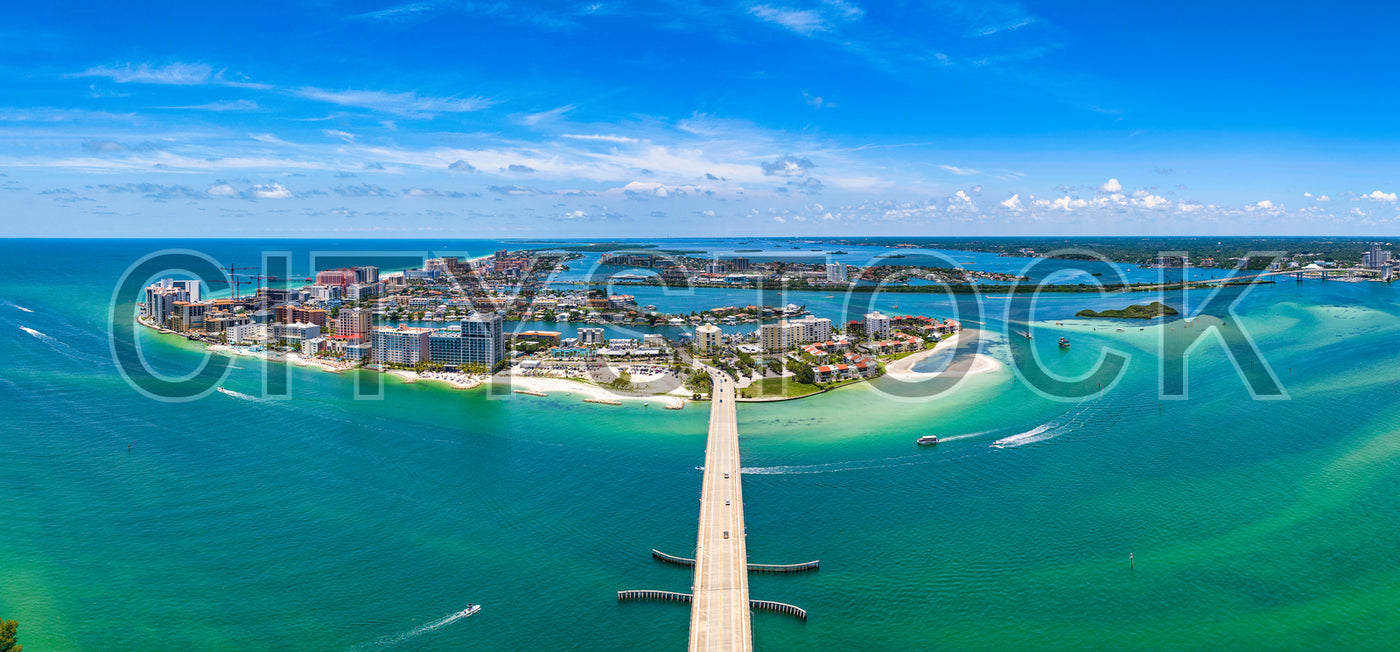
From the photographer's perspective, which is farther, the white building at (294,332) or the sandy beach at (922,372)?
the white building at (294,332)

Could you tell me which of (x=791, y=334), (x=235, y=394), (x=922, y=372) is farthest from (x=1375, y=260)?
(x=235, y=394)

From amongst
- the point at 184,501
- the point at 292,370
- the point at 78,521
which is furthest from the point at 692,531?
the point at 292,370

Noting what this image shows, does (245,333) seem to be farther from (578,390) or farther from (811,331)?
(811,331)

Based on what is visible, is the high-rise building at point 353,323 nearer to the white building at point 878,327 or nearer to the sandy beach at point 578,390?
the sandy beach at point 578,390

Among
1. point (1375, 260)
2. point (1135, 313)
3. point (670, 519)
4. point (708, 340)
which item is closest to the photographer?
point (670, 519)

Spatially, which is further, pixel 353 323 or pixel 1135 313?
pixel 1135 313

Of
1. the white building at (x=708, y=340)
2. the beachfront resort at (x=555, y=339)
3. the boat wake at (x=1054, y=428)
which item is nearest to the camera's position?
the boat wake at (x=1054, y=428)

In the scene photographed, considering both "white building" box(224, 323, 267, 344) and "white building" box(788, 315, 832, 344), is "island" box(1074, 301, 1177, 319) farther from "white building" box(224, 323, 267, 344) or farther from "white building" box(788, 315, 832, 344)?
"white building" box(224, 323, 267, 344)

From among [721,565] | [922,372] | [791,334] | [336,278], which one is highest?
[336,278]

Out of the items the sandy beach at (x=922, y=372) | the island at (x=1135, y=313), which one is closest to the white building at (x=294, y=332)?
the sandy beach at (x=922, y=372)
